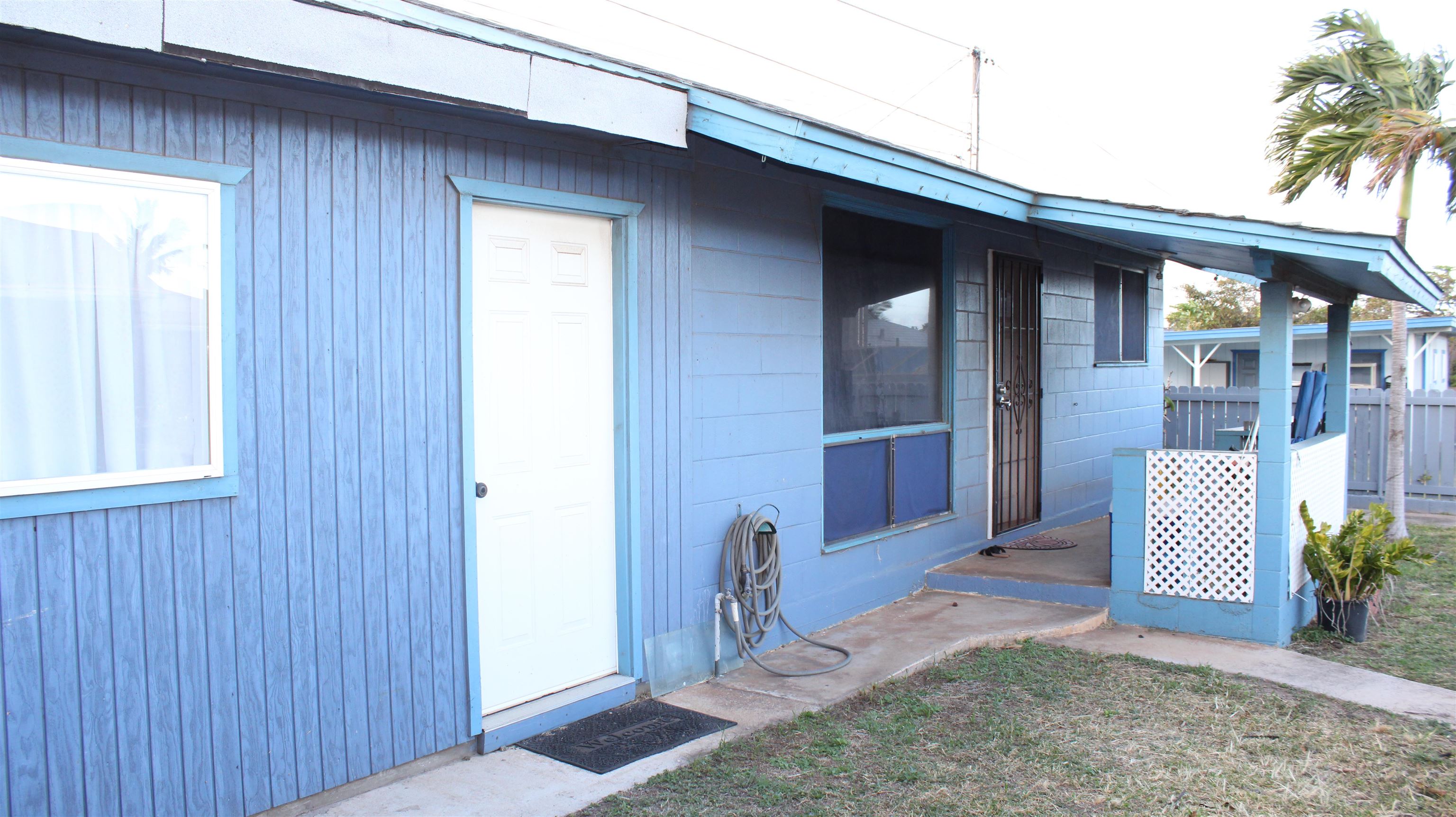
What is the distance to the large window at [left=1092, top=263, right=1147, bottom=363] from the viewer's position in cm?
971

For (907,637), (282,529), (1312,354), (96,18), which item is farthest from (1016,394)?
(1312,354)

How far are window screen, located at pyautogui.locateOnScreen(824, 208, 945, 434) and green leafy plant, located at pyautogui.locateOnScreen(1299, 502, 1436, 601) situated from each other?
249 cm

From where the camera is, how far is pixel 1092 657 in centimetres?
543

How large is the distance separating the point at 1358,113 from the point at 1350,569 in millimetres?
5548

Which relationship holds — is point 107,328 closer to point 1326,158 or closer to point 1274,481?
point 1274,481

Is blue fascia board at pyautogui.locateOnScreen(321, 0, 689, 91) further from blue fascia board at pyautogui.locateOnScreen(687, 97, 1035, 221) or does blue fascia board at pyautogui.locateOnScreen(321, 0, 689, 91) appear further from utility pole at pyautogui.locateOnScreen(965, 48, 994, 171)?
utility pole at pyautogui.locateOnScreen(965, 48, 994, 171)

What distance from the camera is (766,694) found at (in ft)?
15.7

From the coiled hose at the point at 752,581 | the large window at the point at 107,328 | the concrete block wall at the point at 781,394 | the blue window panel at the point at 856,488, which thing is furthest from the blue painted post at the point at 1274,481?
the large window at the point at 107,328

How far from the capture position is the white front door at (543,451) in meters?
4.16

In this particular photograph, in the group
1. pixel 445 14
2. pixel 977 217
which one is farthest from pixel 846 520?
pixel 445 14

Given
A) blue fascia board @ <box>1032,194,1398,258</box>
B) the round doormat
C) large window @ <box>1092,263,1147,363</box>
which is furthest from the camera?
large window @ <box>1092,263,1147,363</box>

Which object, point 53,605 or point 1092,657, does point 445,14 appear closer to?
point 53,605

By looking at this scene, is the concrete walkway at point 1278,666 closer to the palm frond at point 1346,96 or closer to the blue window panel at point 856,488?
the blue window panel at point 856,488

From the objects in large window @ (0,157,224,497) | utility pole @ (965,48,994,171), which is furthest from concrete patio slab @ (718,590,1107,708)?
utility pole @ (965,48,994,171)
